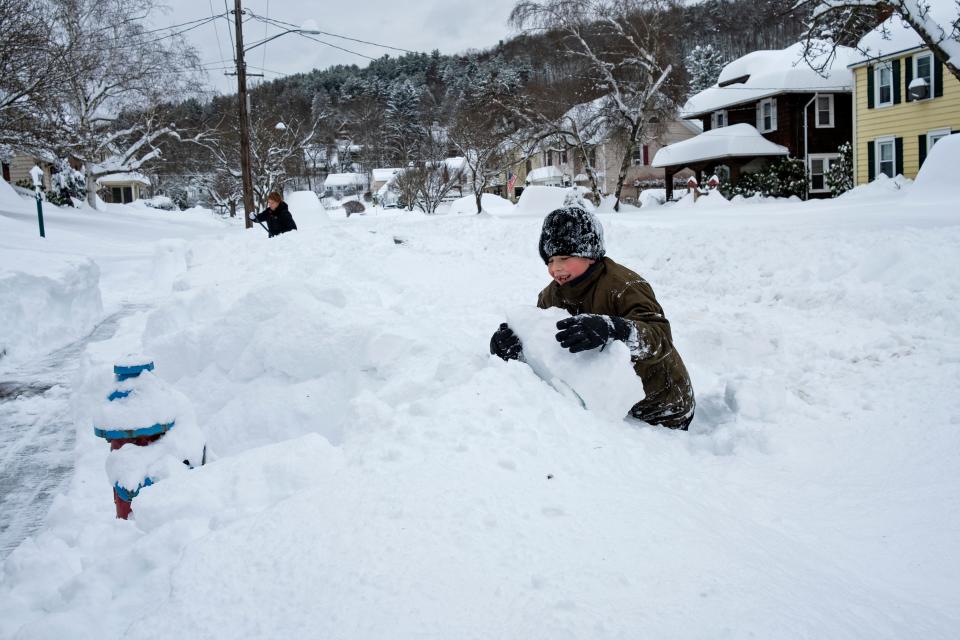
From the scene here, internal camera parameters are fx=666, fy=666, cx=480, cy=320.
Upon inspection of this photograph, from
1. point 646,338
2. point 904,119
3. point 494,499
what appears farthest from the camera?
point 904,119

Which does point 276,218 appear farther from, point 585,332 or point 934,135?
point 934,135

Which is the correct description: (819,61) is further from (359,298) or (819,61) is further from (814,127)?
(359,298)

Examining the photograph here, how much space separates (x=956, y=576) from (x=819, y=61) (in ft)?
113

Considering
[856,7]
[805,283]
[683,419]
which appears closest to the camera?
[683,419]

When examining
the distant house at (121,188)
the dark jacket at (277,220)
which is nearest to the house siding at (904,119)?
the dark jacket at (277,220)

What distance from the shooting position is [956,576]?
206 cm

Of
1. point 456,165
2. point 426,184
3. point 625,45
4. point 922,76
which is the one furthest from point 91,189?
point 456,165

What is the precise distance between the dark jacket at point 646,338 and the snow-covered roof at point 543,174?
58894 mm

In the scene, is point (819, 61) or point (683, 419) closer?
point (683, 419)

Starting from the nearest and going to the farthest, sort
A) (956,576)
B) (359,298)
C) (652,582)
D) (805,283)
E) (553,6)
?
(652,582)
(956,576)
(359,298)
(805,283)
(553,6)

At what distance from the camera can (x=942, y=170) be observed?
527 inches

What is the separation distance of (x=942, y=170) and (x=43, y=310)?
15.8m

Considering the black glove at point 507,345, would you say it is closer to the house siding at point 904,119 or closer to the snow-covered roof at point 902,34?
the snow-covered roof at point 902,34

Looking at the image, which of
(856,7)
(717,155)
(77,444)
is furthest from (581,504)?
(717,155)
